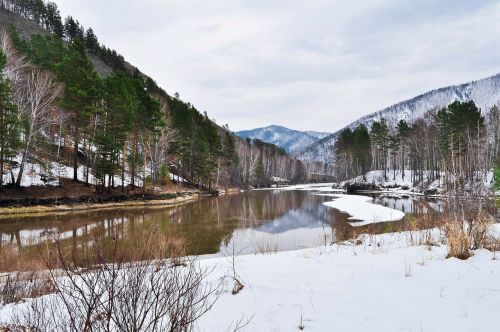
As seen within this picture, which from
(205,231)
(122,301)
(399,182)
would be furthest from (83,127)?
(399,182)

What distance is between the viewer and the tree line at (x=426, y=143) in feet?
171

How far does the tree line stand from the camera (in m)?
52.0

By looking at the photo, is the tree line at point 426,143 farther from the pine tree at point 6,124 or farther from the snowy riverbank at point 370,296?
the pine tree at point 6,124

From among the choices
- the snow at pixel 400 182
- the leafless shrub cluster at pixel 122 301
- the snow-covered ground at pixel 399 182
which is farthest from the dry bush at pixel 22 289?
the snow-covered ground at pixel 399 182

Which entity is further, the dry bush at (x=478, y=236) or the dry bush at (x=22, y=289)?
the dry bush at (x=478, y=236)

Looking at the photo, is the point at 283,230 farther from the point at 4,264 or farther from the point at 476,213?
the point at 4,264

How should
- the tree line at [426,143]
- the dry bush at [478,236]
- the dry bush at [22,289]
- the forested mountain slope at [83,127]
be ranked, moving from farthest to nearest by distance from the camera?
the tree line at [426,143] < the forested mountain slope at [83,127] < the dry bush at [478,236] < the dry bush at [22,289]

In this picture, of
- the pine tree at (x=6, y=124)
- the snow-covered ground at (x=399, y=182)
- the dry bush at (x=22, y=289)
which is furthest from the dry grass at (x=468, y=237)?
the snow-covered ground at (x=399, y=182)

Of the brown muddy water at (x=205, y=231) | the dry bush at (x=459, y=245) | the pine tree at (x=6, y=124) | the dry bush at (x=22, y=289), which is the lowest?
the brown muddy water at (x=205, y=231)

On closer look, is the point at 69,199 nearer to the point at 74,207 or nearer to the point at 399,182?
the point at 74,207

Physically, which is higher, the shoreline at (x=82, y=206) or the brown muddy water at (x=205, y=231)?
the shoreline at (x=82, y=206)

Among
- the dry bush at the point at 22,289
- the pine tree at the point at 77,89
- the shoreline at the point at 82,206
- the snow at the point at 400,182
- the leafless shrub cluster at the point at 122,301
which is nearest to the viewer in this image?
the leafless shrub cluster at the point at 122,301

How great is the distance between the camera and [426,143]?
60.0 meters

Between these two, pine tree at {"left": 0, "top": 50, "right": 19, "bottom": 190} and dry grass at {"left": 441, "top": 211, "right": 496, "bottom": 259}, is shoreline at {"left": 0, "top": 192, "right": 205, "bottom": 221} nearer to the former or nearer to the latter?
pine tree at {"left": 0, "top": 50, "right": 19, "bottom": 190}
